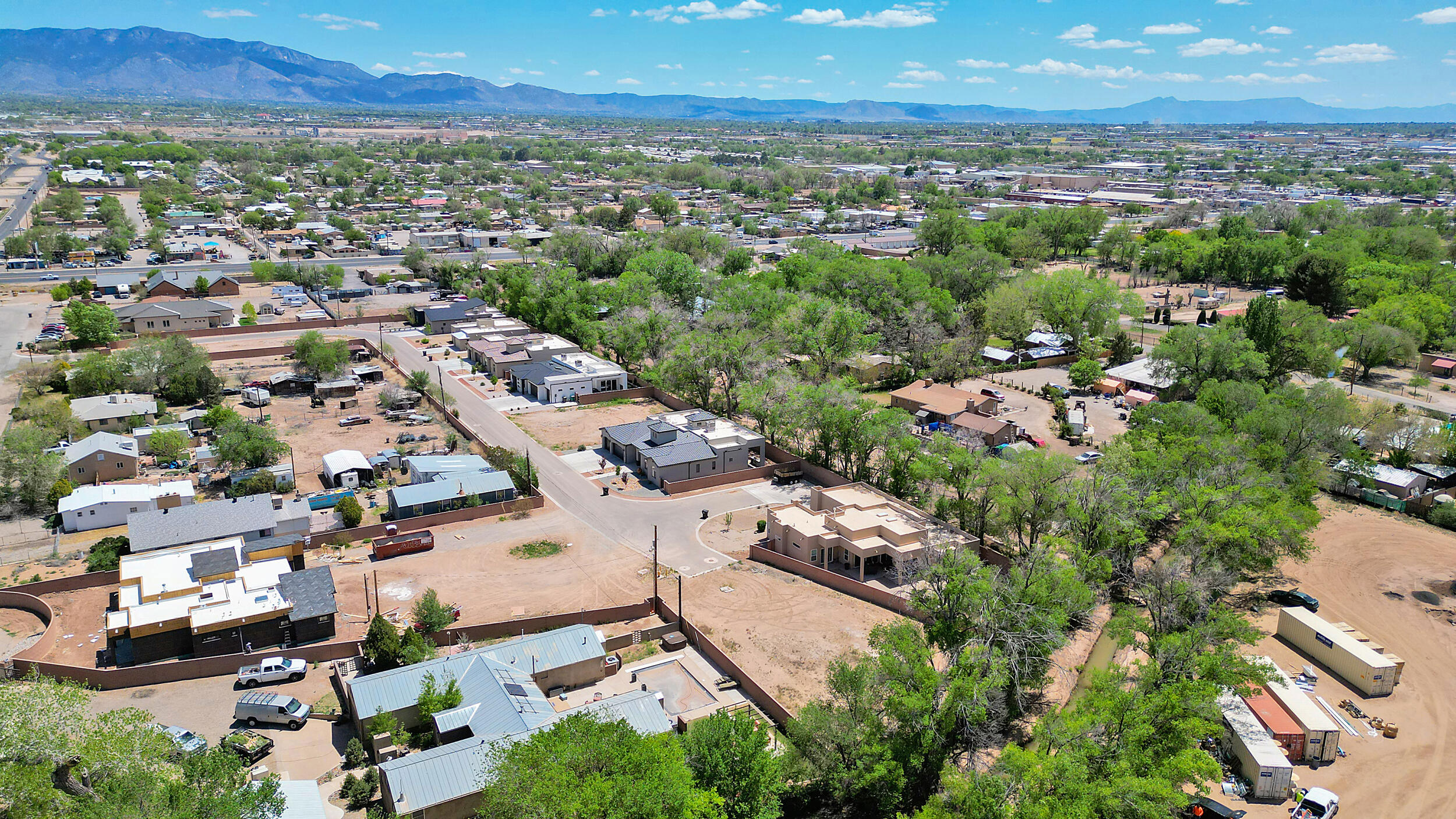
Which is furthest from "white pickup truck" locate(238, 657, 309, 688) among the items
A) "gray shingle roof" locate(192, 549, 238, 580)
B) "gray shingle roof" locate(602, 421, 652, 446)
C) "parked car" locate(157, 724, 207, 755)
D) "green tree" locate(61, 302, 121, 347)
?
"green tree" locate(61, 302, 121, 347)

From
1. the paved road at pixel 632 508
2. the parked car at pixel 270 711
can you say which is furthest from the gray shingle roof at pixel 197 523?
the paved road at pixel 632 508

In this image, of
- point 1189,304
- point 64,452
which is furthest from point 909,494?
point 1189,304

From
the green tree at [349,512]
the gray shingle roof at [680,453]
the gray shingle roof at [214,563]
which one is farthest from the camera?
the gray shingle roof at [680,453]

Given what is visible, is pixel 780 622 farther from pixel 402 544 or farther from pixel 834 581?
pixel 402 544

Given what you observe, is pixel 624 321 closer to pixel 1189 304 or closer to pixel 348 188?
pixel 1189 304

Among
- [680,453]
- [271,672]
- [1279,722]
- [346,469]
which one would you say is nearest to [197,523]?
[346,469]

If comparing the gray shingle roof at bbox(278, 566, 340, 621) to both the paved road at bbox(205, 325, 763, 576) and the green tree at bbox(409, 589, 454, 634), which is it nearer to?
the green tree at bbox(409, 589, 454, 634)

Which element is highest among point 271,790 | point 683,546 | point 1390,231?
point 1390,231

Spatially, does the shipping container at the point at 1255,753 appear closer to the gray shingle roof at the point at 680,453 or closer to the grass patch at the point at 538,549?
the grass patch at the point at 538,549
